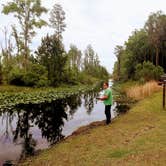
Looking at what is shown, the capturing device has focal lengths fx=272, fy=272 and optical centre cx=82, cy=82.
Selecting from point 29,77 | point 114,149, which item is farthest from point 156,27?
point 114,149

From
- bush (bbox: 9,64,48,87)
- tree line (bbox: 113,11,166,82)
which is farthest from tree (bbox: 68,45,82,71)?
bush (bbox: 9,64,48,87)

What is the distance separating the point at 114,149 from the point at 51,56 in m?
31.4

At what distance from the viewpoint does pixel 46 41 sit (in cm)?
3753

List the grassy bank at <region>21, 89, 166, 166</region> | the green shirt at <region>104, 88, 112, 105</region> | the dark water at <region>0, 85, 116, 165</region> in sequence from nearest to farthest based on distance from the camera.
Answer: the grassy bank at <region>21, 89, 166, 166</region> < the dark water at <region>0, 85, 116, 165</region> < the green shirt at <region>104, 88, 112, 105</region>

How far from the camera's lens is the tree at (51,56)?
37594mm

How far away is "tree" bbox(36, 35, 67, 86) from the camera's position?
123 feet

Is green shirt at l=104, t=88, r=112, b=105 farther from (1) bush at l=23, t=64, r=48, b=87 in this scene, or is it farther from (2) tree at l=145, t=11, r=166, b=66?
(2) tree at l=145, t=11, r=166, b=66

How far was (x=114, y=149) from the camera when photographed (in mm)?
7465

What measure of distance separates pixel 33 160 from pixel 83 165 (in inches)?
69.7

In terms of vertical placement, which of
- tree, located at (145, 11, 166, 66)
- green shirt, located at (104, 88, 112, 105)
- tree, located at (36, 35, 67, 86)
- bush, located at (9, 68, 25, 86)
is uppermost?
tree, located at (145, 11, 166, 66)

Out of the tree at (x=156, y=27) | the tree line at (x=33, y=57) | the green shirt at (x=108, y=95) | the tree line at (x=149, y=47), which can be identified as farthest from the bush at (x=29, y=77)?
the green shirt at (x=108, y=95)

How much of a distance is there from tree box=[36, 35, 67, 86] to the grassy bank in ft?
92.6

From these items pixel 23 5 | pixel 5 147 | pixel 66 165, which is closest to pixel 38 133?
pixel 5 147

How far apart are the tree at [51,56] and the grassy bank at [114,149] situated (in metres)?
28.2
